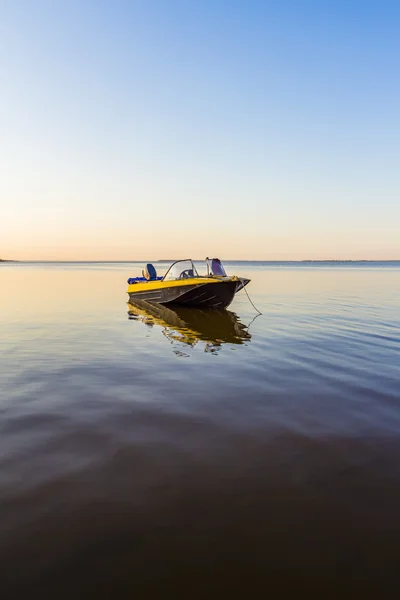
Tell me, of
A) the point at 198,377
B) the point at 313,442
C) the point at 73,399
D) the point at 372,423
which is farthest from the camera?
the point at 198,377

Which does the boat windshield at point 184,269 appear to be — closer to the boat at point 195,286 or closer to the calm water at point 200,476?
the boat at point 195,286

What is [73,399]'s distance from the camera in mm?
7090

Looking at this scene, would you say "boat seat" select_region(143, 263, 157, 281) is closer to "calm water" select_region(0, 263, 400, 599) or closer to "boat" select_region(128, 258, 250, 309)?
"boat" select_region(128, 258, 250, 309)

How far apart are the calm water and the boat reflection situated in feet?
9.05

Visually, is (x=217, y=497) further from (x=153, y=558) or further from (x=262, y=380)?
(x=262, y=380)

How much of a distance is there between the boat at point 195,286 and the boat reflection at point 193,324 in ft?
1.80

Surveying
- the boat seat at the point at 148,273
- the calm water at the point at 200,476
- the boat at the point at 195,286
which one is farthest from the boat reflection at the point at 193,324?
the calm water at the point at 200,476

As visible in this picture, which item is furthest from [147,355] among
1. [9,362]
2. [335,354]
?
[335,354]

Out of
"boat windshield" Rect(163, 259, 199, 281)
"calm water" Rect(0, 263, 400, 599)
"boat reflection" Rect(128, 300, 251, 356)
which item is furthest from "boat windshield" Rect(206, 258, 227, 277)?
"calm water" Rect(0, 263, 400, 599)

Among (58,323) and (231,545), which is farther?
(58,323)

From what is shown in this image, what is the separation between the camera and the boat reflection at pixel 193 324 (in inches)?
512

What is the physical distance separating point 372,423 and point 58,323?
544 inches

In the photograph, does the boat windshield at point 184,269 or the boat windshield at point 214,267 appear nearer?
the boat windshield at point 184,269

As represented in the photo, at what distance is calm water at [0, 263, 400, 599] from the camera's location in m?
3.05
